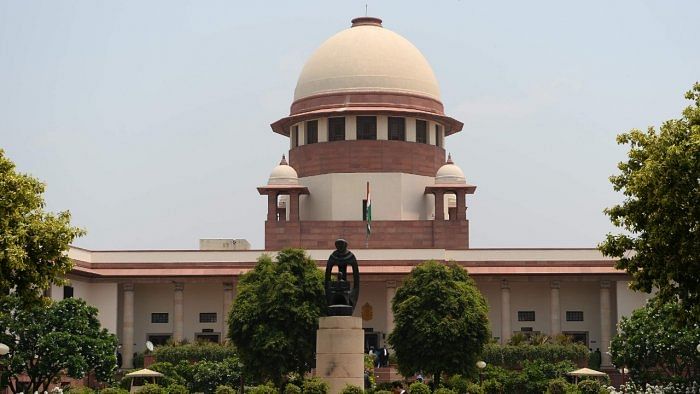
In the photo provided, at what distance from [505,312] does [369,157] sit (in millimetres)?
10518

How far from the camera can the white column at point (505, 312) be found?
243 ft

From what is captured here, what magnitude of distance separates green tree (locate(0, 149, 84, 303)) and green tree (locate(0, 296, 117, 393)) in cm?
1871

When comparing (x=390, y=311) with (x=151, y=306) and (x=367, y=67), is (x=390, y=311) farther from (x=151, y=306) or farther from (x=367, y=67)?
(x=367, y=67)

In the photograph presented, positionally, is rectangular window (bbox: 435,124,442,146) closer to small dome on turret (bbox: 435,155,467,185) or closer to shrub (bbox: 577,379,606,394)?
small dome on turret (bbox: 435,155,467,185)

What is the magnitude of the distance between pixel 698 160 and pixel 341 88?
151 feet

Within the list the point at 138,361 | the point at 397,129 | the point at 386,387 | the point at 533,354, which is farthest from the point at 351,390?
the point at 397,129

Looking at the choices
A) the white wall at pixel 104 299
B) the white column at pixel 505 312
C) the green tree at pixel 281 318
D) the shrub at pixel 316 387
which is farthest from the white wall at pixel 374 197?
the shrub at pixel 316 387

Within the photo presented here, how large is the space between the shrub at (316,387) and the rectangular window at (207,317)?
101 ft

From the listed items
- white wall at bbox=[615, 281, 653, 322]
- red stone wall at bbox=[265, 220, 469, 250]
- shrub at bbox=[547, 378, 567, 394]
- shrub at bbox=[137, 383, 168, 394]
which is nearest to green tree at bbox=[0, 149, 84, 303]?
shrub at bbox=[137, 383, 168, 394]

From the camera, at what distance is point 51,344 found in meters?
58.0

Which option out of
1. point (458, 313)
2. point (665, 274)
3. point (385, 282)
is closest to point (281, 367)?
point (458, 313)

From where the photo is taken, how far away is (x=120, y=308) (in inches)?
2955

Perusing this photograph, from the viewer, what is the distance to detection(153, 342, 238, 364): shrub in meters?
66.7

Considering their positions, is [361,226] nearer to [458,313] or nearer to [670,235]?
[458,313]
